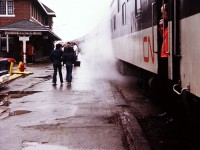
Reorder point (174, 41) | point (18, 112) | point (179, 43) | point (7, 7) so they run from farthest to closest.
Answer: point (7, 7)
point (18, 112)
point (174, 41)
point (179, 43)

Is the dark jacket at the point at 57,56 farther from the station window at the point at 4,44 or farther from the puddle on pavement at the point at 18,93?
the station window at the point at 4,44

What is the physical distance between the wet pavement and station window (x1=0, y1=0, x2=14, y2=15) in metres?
26.6

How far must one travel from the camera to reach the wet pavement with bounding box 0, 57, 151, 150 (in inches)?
281

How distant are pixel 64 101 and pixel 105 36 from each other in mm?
15083

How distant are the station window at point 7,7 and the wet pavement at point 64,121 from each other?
87.2 feet

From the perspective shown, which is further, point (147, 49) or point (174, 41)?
point (147, 49)

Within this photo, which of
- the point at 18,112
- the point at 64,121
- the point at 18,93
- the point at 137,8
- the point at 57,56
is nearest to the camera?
the point at 64,121

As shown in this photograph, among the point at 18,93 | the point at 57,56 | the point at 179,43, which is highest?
the point at 57,56

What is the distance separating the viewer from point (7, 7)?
131 feet

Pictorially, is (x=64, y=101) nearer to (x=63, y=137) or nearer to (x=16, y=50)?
(x=63, y=137)

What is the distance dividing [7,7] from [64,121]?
107 feet

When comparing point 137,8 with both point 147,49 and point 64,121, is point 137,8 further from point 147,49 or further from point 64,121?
point 64,121

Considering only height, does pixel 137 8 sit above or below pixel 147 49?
above

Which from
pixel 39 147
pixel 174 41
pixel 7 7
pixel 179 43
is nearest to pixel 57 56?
pixel 39 147
